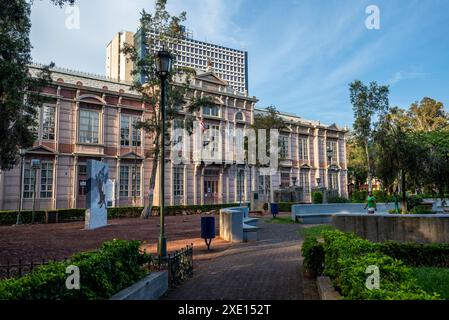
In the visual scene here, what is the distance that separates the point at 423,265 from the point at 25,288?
29.2ft

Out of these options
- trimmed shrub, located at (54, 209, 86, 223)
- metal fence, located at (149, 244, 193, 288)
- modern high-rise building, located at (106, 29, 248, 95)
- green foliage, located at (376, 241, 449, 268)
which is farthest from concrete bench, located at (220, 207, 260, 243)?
modern high-rise building, located at (106, 29, 248, 95)

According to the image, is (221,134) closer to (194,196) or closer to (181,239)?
(194,196)

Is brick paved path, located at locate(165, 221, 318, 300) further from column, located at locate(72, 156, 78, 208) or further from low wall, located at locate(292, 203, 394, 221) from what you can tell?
column, located at locate(72, 156, 78, 208)

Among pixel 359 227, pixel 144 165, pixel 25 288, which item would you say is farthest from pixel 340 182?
pixel 25 288

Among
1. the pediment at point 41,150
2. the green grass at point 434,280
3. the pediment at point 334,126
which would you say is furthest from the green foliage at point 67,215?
the pediment at point 334,126

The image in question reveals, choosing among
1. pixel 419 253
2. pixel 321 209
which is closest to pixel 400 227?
pixel 419 253

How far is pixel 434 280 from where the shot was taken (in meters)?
6.68

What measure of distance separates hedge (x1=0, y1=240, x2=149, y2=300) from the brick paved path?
132 centimetres

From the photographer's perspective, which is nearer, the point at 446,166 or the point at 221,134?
the point at 446,166

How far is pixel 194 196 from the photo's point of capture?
34656 millimetres

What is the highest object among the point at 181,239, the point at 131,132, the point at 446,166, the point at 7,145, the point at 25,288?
the point at 131,132

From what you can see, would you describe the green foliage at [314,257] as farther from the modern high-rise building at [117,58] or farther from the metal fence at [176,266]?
the modern high-rise building at [117,58]

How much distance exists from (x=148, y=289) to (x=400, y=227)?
9096 mm

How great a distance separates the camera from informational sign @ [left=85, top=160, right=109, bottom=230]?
60.0 ft
